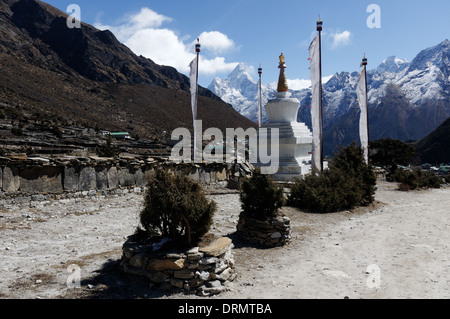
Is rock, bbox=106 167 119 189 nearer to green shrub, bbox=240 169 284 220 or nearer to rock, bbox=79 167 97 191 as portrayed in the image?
rock, bbox=79 167 97 191

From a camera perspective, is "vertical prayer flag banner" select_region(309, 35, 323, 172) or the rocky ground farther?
"vertical prayer flag banner" select_region(309, 35, 323, 172)

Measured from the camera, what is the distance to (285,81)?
20109mm

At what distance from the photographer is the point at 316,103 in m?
13.5

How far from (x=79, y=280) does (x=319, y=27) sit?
43.7 feet

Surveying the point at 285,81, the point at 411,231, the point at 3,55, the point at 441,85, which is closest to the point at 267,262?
the point at 411,231

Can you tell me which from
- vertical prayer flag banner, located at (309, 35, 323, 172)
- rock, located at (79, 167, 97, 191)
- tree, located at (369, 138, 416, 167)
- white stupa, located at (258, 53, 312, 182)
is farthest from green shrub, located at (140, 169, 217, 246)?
tree, located at (369, 138, 416, 167)

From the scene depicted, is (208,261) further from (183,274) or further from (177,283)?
(177,283)

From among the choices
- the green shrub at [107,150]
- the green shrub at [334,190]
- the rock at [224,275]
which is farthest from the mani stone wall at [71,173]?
the green shrub at [107,150]

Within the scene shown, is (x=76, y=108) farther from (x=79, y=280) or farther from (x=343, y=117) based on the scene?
(x=343, y=117)

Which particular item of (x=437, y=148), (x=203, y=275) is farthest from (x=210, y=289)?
(x=437, y=148)

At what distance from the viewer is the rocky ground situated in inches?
169

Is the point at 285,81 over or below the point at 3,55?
below

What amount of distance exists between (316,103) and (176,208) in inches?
407

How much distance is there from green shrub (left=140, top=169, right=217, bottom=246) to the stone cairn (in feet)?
1.26
